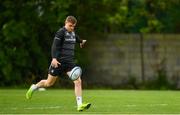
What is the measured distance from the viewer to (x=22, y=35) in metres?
28.2

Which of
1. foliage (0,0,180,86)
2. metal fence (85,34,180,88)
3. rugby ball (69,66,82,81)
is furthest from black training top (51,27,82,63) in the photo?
metal fence (85,34,180,88)

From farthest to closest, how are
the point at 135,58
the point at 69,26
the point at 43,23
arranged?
the point at 135,58, the point at 43,23, the point at 69,26

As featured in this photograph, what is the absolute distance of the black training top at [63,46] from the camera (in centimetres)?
1480

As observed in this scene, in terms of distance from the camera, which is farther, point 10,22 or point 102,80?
point 102,80

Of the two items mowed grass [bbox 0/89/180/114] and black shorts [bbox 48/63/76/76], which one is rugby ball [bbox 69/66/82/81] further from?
mowed grass [bbox 0/89/180/114]

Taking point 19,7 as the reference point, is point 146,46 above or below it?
below

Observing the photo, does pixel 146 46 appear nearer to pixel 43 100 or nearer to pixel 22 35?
pixel 22 35

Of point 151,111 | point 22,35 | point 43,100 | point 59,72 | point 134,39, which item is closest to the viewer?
point 151,111

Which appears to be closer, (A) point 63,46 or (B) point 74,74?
(B) point 74,74

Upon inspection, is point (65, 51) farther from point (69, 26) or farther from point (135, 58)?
point (135, 58)

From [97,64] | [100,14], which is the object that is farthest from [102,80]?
[100,14]

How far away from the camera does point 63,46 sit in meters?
14.9

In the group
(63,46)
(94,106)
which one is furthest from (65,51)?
(94,106)

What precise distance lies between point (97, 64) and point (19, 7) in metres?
4.11
